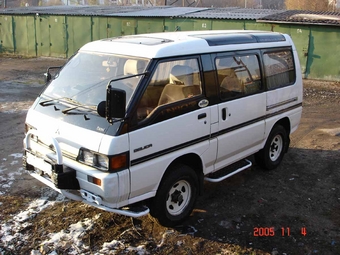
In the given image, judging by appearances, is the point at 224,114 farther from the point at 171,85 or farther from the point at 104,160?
the point at 104,160

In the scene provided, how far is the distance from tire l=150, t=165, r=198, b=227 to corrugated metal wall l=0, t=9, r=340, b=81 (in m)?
8.99

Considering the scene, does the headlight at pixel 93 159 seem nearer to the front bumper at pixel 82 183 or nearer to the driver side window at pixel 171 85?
the front bumper at pixel 82 183

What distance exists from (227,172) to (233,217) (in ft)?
2.38

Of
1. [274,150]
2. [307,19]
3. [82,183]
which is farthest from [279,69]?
[307,19]

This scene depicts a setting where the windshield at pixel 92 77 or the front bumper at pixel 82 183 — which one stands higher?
the windshield at pixel 92 77

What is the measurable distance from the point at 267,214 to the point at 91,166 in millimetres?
2504

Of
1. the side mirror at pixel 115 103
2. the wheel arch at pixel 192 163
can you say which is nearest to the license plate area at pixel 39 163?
the side mirror at pixel 115 103

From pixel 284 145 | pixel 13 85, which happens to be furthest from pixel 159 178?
pixel 13 85

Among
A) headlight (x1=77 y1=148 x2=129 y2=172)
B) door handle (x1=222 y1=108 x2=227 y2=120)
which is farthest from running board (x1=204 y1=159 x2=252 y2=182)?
headlight (x1=77 y1=148 x2=129 y2=172)

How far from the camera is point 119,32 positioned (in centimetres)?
1977

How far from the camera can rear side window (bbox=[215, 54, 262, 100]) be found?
16.8 ft

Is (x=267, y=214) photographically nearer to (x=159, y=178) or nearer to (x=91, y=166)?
(x=159, y=178)

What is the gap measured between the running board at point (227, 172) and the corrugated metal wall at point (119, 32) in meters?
8.03

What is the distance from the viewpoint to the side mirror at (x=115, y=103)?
3.71m
